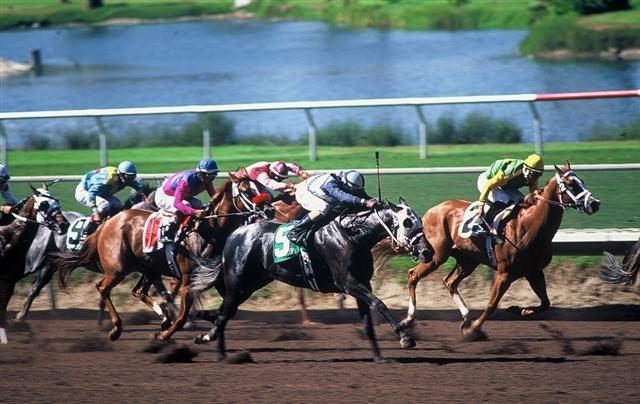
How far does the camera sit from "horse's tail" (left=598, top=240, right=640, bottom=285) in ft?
31.4

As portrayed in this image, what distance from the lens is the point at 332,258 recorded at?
348 inches

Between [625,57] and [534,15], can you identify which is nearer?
[625,57]

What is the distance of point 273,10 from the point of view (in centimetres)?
5003

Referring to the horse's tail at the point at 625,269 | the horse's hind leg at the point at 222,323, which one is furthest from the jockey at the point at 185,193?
the horse's tail at the point at 625,269

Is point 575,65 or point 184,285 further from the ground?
point 184,285

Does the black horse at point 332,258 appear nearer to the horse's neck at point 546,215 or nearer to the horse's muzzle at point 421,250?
the horse's muzzle at point 421,250

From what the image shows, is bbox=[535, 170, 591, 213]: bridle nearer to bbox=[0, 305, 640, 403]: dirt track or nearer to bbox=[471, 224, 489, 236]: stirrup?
bbox=[471, 224, 489, 236]: stirrup

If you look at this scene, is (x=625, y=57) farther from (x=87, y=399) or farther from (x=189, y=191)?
(x=87, y=399)

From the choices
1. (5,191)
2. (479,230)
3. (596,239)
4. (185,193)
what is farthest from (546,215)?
(5,191)

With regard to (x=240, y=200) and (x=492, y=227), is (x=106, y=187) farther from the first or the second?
(x=492, y=227)

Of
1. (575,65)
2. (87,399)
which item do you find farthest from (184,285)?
(575,65)

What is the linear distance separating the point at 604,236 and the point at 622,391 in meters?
3.39

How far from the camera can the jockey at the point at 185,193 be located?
9.85 meters

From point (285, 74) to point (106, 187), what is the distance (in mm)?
25226
